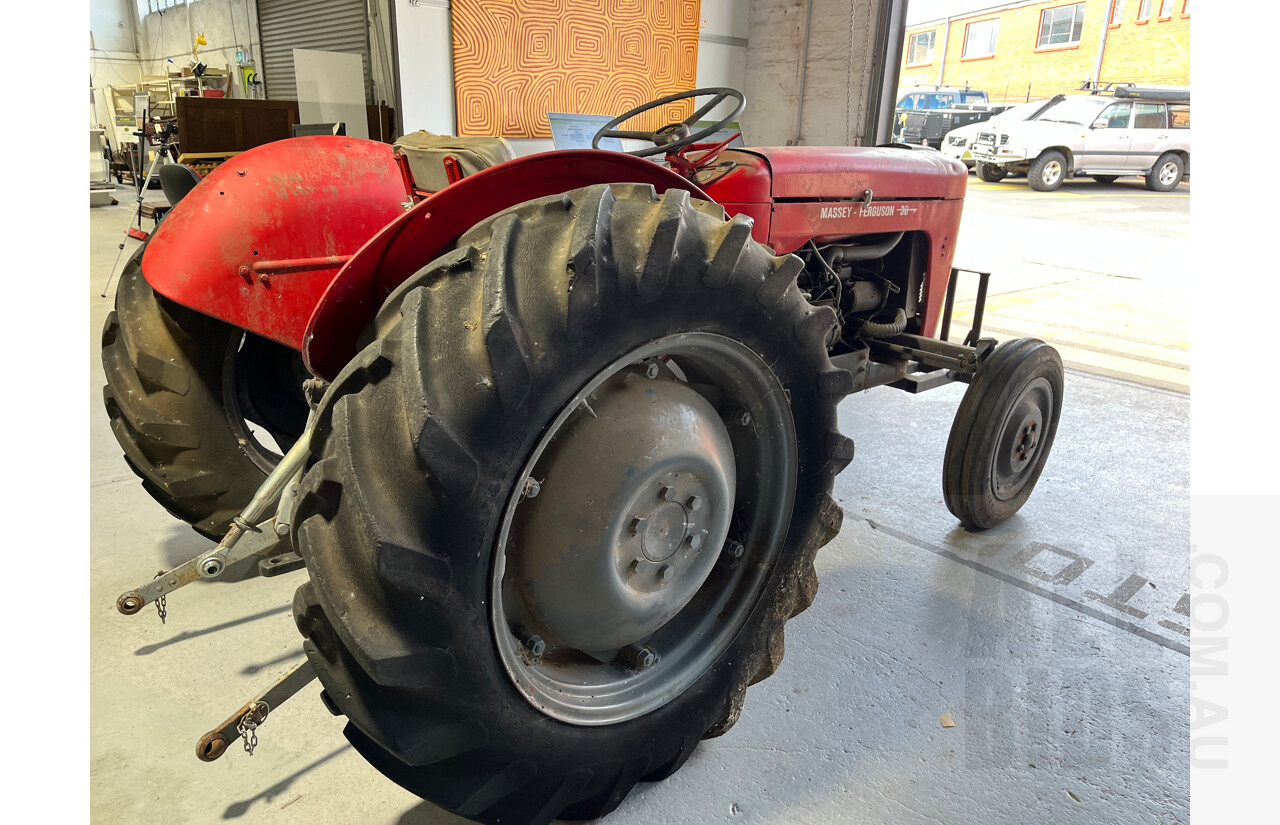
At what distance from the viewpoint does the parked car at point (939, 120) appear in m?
13.3

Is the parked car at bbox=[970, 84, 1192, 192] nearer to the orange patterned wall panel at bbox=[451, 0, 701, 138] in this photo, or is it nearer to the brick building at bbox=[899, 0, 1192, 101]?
the brick building at bbox=[899, 0, 1192, 101]

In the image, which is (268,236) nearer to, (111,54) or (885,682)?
(885,682)

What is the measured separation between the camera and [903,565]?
2324 millimetres

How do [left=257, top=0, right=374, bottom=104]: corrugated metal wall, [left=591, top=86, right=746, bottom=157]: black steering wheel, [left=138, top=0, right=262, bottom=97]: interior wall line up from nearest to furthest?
[left=591, top=86, right=746, bottom=157]: black steering wheel → [left=257, top=0, right=374, bottom=104]: corrugated metal wall → [left=138, top=0, right=262, bottom=97]: interior wall

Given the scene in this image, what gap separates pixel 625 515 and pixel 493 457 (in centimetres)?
33

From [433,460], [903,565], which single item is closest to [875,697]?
[903,565]

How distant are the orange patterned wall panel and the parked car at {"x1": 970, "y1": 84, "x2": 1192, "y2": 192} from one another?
6.69 metres

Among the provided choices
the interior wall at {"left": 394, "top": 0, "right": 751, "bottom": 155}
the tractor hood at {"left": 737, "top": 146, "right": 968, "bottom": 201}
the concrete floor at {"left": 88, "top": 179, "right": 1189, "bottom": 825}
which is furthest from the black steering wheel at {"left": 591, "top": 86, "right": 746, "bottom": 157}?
the interior wall at {"left": 394, "top": 0, "right": 751, "bottom": 155}

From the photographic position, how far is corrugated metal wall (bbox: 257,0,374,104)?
740 cm

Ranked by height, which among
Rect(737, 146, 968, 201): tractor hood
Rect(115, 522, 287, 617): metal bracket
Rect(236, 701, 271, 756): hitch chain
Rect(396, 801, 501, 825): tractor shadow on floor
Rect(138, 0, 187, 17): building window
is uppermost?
Rect(138, 0, 187, 17): building window

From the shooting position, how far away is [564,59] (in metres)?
7.00

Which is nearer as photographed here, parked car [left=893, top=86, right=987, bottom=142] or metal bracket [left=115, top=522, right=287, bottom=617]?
metal bracket [left=115, top=522, right=287, bottom=617]

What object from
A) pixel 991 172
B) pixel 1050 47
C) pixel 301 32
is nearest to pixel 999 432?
pixel 301 32
